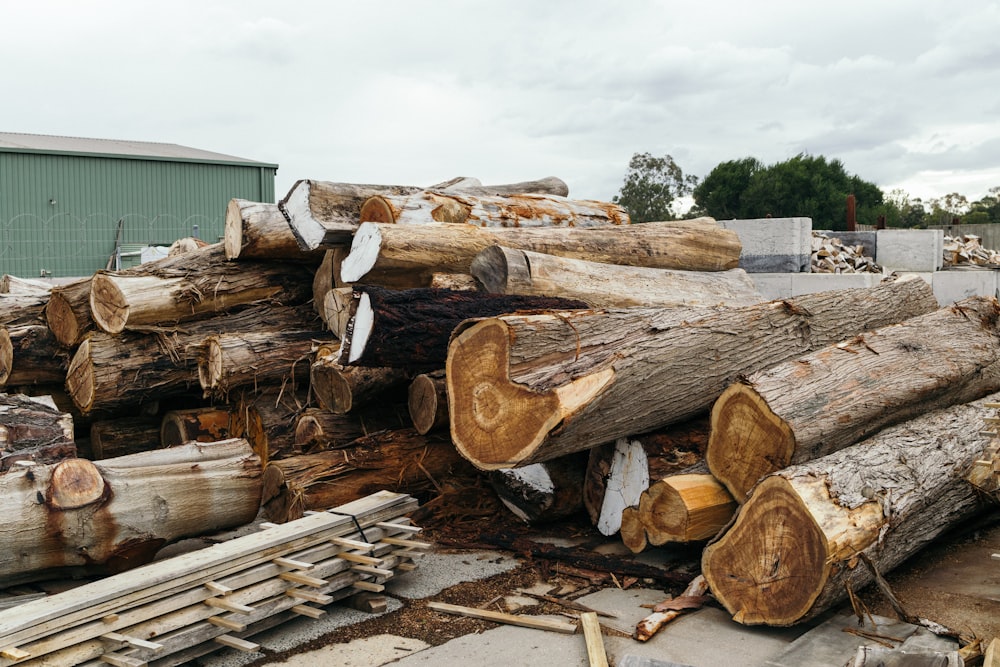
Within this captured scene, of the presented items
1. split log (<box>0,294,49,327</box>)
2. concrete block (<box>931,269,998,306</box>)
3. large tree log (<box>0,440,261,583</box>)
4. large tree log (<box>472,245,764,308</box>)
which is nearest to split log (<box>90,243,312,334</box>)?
split log (<box>0,294,49,327</box>)

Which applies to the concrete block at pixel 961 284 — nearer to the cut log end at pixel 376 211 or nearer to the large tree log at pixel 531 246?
the large tree log at pixel 531 246

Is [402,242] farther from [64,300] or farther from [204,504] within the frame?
[64,300]

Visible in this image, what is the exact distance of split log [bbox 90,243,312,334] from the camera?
22.6 ft

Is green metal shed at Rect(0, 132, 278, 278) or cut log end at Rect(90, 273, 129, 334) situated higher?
green metal shed at Rect(0, 132, 278, 278)

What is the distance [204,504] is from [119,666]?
5.76 ft

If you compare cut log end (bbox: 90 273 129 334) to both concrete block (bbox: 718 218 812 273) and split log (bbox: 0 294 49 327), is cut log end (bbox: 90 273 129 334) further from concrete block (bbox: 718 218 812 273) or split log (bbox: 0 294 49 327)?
concrete block (bbox: 718 218 812 273)

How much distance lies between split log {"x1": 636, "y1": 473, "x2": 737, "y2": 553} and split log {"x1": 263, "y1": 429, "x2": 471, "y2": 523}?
1.83 metres

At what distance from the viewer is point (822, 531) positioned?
4184 millimetres

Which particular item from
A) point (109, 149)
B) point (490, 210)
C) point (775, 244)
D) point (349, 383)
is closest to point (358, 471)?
point (349, 383)

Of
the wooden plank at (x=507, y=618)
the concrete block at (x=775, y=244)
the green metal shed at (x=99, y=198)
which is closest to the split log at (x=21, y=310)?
the wooden plank at (x=507, y=618)

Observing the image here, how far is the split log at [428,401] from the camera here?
614cm

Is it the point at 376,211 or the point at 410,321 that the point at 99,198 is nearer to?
the point at 376,211

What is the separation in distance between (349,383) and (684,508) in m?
2.50

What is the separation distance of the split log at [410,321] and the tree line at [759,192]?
33041 millimetres
